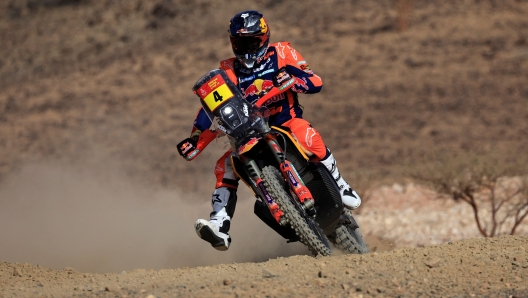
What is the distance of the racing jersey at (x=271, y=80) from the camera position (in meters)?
7.46

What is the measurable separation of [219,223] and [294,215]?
101cm

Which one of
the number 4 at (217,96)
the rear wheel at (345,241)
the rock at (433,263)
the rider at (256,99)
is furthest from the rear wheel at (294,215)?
the rock at (433,263)

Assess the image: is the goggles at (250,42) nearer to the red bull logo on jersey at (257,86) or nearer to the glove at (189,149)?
the red bull logo on jersey at (257,86)

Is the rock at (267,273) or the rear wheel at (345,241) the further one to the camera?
the rear wheel at (345,241)

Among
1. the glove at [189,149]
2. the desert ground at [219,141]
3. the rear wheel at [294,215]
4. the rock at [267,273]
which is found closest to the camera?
the rock at [267,273]

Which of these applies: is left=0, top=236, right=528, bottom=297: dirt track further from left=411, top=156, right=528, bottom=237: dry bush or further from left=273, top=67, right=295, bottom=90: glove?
left=411, top=156, right=528, bottom=237: dry bush

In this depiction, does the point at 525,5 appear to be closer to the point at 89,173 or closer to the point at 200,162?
the point at 200,162

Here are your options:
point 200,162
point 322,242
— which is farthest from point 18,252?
point 200,162

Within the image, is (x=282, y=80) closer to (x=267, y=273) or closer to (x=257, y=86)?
(x=257, y=86)

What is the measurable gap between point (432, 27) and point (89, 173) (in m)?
18.4

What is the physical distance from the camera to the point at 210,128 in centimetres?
744

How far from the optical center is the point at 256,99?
7445 mm

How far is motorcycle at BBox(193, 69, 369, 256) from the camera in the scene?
6.84m

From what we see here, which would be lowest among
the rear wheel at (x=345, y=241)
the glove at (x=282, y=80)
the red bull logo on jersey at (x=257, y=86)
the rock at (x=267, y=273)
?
the rear wheel at (x=345, y=241)
